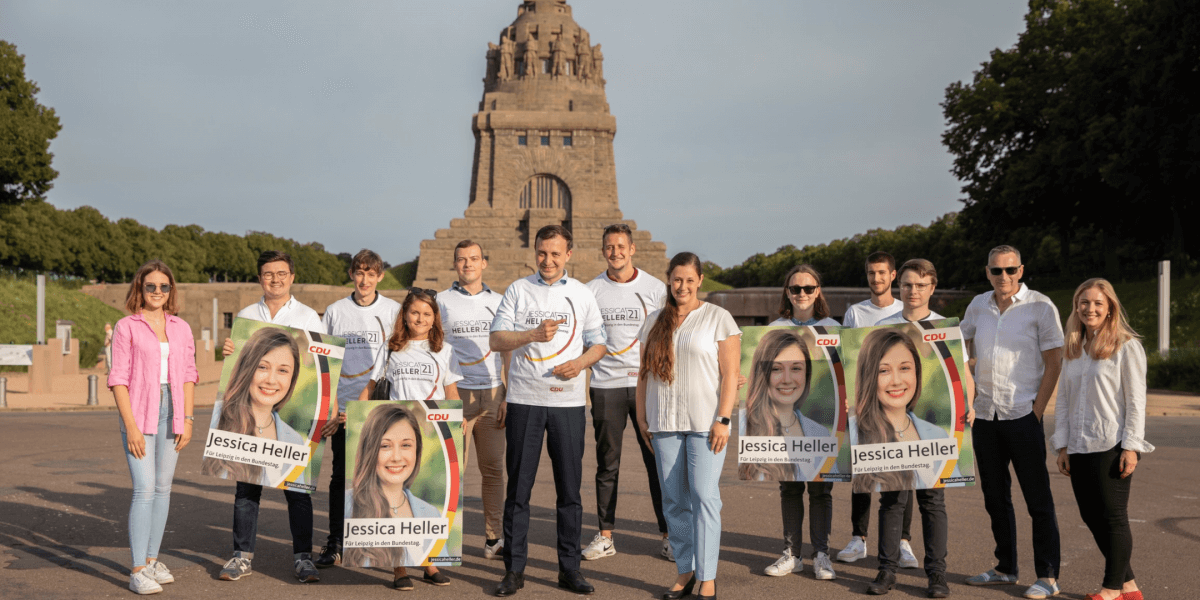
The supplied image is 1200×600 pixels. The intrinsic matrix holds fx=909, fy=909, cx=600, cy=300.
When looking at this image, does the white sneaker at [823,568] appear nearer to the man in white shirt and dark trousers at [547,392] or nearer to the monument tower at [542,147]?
the man in white shirt and dark trousers at [547,392]

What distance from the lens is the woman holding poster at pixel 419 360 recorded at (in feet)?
19.3

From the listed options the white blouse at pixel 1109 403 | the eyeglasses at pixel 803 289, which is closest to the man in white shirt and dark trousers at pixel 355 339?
the eyeglasses at pixel 803 289

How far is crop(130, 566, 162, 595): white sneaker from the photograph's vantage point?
5.45 m

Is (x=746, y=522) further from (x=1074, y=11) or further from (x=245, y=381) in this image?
(x=1074, y=11)

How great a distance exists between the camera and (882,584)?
555 cm

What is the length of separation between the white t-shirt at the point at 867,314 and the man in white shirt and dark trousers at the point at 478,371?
2.48m

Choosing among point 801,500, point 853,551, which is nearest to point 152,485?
point 801,500

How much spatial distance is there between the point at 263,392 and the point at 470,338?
58.1 inches

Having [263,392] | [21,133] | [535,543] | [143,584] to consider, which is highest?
[21,133]

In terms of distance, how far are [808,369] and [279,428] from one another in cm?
343

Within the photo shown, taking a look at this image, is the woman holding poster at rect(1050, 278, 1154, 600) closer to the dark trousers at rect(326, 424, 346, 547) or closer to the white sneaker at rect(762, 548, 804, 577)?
the white sneaker at rect(762, 548, 804, 577)

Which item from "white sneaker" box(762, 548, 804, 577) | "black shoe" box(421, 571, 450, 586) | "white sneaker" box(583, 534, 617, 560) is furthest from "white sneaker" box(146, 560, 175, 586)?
"white sneaker" box(762, 548, 804, 577)

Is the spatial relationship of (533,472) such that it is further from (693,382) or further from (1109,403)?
(1109,403)

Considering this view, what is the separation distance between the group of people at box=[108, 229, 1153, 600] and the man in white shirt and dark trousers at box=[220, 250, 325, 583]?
1 cm
